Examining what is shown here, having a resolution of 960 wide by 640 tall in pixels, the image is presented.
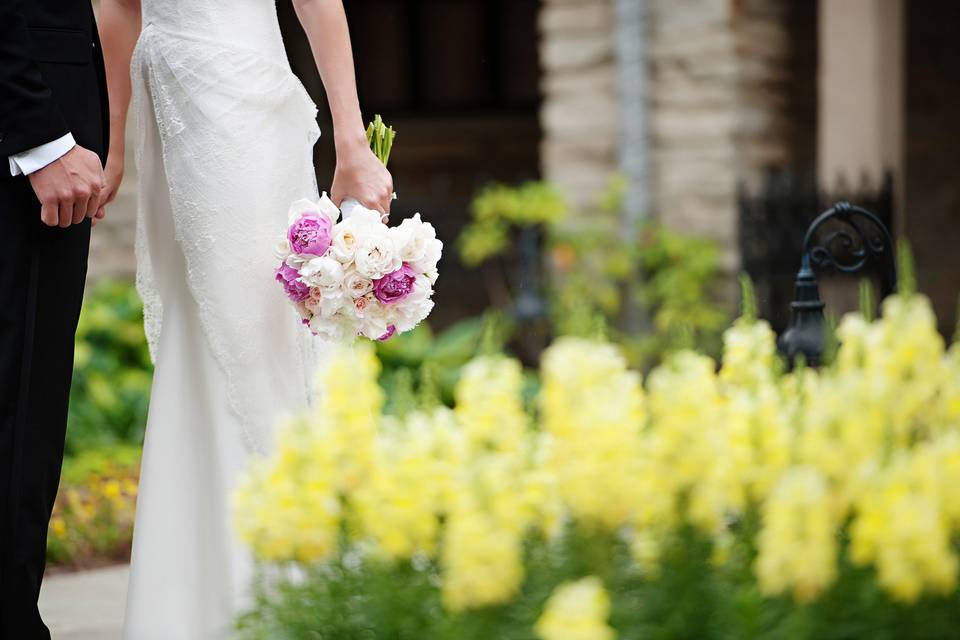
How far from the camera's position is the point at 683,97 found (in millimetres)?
8211

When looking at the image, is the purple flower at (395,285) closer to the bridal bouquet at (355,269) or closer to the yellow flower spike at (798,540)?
the bridal bouquet at (355,269)

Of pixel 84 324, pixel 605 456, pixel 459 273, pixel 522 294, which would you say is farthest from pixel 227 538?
pixel 459 273

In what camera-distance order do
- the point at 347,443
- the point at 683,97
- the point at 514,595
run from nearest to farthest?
the point at 514,595 < the point at 347,443 < the point at 683,97

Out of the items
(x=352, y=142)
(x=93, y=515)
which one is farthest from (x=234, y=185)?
(x=93, y=515)

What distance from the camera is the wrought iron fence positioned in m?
7.74

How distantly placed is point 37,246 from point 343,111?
0.69 meters

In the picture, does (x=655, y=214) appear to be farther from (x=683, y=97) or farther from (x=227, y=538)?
(x=227, y=538)

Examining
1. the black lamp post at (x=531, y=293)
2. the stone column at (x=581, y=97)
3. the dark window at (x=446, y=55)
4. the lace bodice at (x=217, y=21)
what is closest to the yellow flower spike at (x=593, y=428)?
the lace bodice at (x=217, y=21)

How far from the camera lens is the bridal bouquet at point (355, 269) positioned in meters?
2.80

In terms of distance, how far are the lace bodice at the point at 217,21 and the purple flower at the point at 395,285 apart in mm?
667

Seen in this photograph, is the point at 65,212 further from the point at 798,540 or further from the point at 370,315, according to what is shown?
the point at 798,540

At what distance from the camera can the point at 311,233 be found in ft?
9.17

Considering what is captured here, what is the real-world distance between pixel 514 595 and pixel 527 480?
150mm

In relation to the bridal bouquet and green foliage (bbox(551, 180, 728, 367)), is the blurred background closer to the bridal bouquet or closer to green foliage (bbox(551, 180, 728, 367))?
green foliage (bbox(551, 180, 728, 367))
